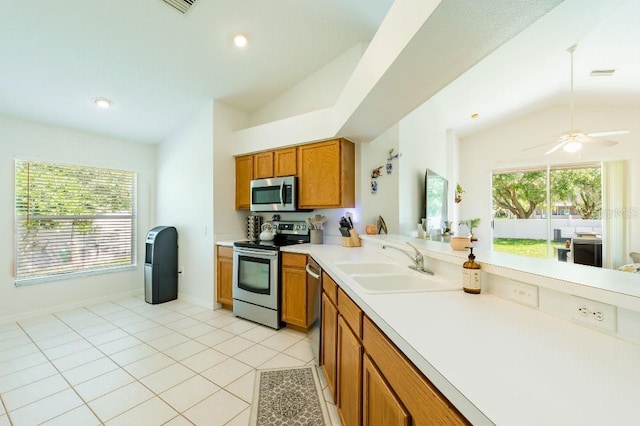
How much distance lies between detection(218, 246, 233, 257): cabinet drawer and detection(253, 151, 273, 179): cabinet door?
3.44ft

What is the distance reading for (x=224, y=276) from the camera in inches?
134

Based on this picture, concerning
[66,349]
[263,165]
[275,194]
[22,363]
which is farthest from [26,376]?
[263,165]

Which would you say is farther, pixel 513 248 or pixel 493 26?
pixel 513 248

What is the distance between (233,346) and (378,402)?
195 centimetres

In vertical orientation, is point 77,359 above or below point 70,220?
below

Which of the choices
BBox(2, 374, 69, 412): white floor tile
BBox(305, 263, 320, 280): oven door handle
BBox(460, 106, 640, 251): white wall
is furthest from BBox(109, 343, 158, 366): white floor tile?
BBox(460, 106, 640, 251): white wall

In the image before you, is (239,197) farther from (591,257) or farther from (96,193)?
(591,257)

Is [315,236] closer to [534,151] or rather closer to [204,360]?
[204,360]

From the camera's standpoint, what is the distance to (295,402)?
5.76 ft

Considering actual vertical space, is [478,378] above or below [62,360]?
above

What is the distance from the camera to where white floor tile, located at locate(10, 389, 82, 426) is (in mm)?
1616

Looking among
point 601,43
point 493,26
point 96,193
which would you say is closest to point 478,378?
point 493,26

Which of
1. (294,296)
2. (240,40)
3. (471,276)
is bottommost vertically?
(294,296)

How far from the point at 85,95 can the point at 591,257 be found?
854 centimetres
